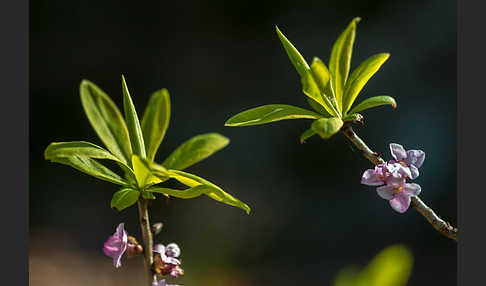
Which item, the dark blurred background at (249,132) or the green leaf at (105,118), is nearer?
the green leaf at (105,118)

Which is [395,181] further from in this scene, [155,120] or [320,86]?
[155,120]

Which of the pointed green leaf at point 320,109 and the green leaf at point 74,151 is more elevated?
the pointed green leaf at point 320,109

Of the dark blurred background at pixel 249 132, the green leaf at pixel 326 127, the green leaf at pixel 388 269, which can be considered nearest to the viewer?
the green leaf at pixel 388 269

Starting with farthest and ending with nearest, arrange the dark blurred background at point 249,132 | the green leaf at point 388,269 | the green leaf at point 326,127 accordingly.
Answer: the dark blurred background at point 249,132 → the green leaf at point 326,127 → the green leaf at point 388,269

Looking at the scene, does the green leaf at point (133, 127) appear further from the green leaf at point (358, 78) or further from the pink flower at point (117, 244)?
the green leaf at point (358, 78)

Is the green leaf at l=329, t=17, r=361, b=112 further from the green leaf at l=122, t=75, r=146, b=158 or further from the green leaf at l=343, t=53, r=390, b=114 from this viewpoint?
the green leaf at l=122, t=75, r=146, b=158

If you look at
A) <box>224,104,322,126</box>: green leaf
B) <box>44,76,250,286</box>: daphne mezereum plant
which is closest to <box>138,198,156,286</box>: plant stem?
<box>44,76,250,286</box>: daphne mezereum plant

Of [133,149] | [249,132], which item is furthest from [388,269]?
[249,132]

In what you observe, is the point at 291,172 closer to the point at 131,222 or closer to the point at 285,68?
the point at 285,68

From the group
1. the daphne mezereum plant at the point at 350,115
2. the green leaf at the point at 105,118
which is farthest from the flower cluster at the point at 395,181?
the green leaf at the point at 105,118
